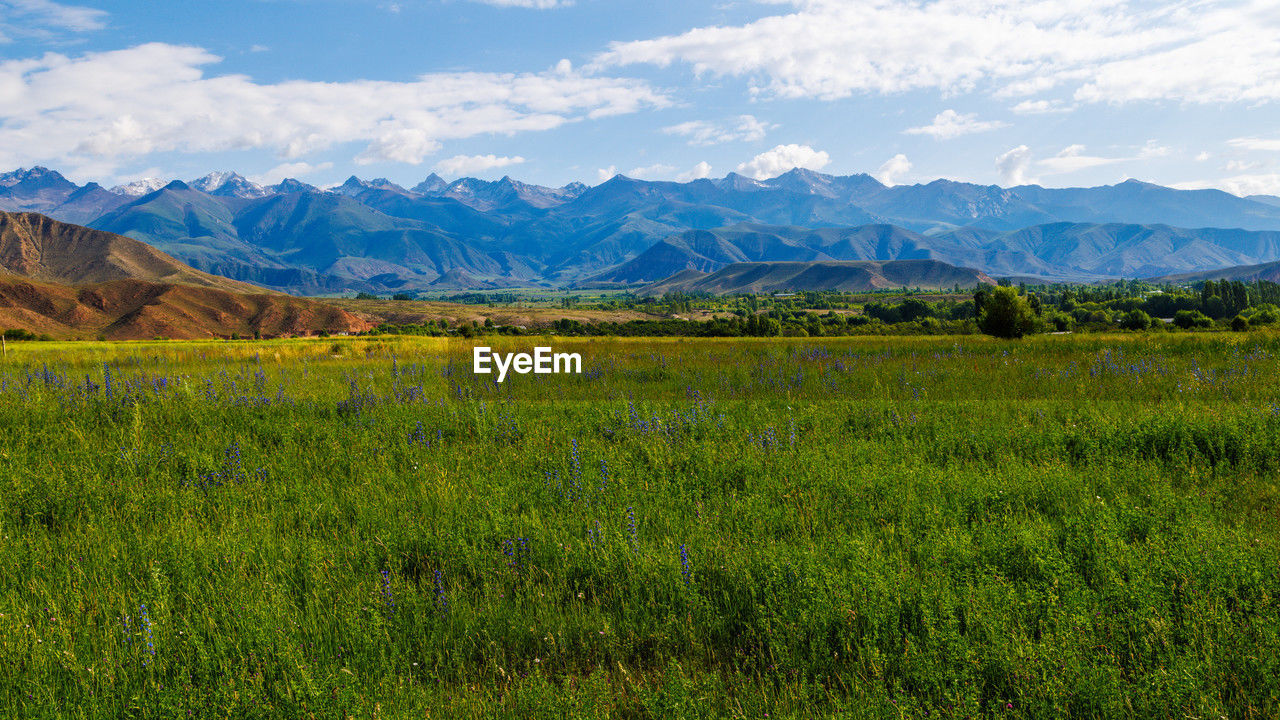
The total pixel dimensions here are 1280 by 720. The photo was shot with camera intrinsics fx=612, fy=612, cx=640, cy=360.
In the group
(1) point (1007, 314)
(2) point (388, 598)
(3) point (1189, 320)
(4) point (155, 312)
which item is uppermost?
(4) point (155, 312)

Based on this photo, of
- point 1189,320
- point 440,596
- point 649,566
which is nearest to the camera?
point 440,596

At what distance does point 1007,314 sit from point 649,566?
36584 mm

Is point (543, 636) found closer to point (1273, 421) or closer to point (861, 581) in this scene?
point (861, 581)

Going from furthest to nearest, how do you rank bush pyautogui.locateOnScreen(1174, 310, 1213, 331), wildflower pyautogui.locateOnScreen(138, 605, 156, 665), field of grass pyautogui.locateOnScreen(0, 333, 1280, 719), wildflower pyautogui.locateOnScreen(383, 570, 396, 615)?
bush pyautogui.locateOnScreen(1174, 310, 1213, 331) < wildflower pyautogui.locateOnScreen(383, 570, 396, 615) < wildflower pyautogui.locateOnScreen(138, 605, 156, 665) < field of grass pyautogui.locateOnScreen(0, 333, 1280, 719)

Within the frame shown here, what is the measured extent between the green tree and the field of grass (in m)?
27.8

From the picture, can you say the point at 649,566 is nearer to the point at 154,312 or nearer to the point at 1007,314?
the point at 1007,314

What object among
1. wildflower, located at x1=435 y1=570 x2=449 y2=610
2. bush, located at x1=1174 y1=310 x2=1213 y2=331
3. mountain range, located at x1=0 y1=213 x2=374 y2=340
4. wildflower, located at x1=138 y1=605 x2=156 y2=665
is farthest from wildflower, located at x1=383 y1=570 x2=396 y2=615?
mountain range, located at x1=0 y1=213 x2=374 y2=340

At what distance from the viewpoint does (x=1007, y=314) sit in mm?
34781

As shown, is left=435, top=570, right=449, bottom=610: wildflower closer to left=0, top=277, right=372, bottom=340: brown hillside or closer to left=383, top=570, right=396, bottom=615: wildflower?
left=383, top=570, right=396, bottom=615: wildflower

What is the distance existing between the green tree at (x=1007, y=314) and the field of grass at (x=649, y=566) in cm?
2783

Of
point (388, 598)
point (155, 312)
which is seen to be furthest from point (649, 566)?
point (155, 312)

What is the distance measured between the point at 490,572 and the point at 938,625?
3.45 meters

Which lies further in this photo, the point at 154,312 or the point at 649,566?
the point at 154,312

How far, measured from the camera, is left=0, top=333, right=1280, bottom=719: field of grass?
370 cm
